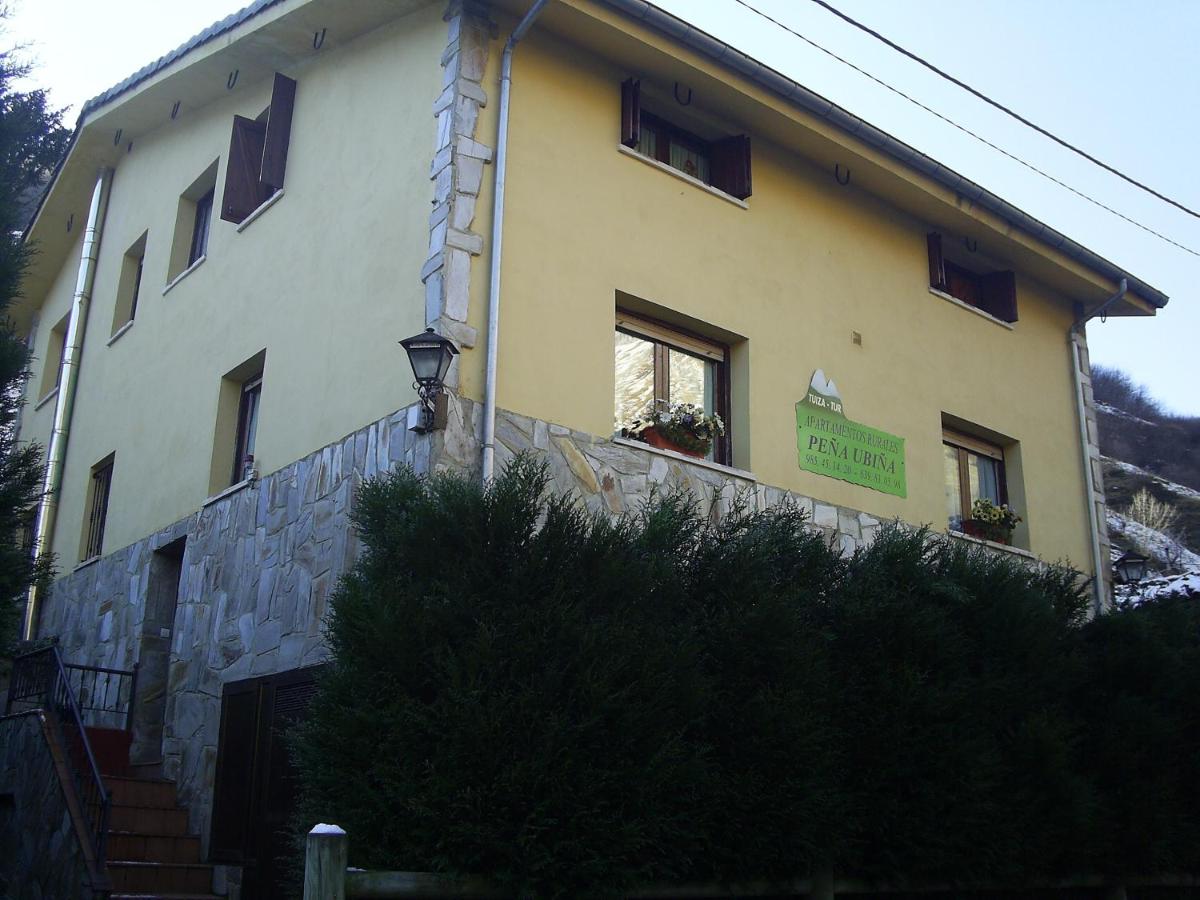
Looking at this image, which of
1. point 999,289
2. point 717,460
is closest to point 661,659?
point 717,460

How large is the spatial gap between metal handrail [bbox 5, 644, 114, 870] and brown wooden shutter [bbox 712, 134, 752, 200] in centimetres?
669

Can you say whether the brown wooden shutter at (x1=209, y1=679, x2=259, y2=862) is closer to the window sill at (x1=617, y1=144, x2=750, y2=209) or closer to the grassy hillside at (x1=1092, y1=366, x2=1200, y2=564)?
the window sill at (x1=617, y1=144, x2=750, y2=209)

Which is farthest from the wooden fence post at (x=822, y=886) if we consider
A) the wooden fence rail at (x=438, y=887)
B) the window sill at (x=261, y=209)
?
the window sill at (x=261, y=209)

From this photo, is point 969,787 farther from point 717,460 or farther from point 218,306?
point 218,306

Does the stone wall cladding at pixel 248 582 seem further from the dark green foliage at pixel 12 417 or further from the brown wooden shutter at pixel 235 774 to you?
the dark green foliage at pixel 12 417

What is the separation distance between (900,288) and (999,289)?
68.8 inches

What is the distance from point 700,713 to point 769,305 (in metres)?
5.13

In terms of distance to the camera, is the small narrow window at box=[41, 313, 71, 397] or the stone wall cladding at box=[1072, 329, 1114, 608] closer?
the stone wall cladding at box=[1072, 329, 1114, 608]

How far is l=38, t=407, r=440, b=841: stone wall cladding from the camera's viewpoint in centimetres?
896

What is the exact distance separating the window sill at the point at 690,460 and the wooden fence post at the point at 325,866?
4.79 meters

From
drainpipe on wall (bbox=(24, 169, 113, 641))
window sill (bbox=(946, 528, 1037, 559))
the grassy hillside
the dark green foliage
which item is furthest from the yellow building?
the grassy hillside

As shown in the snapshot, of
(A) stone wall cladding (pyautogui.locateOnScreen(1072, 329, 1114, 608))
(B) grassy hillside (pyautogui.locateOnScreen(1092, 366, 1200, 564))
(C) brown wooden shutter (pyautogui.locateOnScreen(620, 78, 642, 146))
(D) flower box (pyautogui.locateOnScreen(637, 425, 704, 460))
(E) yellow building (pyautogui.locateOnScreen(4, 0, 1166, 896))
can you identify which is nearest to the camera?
(E) yellow building (pyautogui.locateOnScreen(4, 0, 1166, 896))

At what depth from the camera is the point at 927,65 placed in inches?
359

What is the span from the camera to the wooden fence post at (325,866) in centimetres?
475
